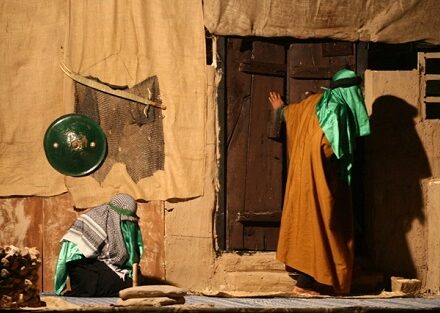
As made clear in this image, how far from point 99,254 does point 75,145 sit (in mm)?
1140

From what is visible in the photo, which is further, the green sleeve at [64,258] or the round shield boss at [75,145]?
the round shield boss at [75,145]

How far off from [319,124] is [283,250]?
104 centimetres

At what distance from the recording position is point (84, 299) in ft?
26.3

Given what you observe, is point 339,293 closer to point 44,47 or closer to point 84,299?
point 84,299

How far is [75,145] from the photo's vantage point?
8.95 metres

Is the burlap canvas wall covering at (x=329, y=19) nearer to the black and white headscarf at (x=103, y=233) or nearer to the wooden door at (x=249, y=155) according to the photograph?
the wooden door at (x=249, y=155)

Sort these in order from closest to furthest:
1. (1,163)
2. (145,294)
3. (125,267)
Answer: (145,294) → (125,267) → (1,163)

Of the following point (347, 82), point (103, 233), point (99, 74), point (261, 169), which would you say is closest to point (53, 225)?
point (103, 233)

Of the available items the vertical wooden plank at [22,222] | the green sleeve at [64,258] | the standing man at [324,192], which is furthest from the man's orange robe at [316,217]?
the vertical wooden plank at [22,222]

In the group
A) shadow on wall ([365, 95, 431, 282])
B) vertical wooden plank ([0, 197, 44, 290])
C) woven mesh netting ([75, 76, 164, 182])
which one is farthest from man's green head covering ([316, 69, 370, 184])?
vertical wooden plank ([0, 197, 44, 290])

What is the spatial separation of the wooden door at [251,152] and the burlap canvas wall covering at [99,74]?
270 mm

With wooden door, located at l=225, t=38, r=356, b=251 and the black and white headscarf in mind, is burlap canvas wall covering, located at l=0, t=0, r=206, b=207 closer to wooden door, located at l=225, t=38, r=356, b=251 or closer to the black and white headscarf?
wooden door, located at l=225, t=38, r=356, b=251

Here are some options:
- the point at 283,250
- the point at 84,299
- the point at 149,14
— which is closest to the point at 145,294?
the point at 84,299

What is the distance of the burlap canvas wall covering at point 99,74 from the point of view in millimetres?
8914
